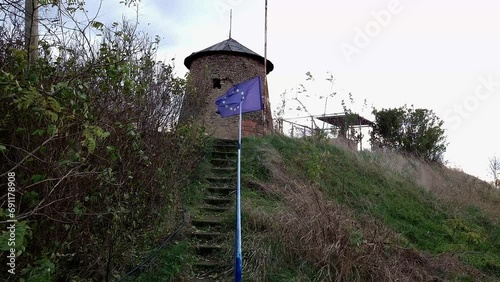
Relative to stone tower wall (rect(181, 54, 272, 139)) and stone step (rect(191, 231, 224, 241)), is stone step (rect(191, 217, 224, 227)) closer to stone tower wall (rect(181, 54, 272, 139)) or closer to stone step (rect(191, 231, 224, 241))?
stone step (rect(191, 231, 224, 241))

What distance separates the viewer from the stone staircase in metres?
4.98

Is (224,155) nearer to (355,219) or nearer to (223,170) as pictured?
(223,170)

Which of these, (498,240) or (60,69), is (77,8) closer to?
(60,69)

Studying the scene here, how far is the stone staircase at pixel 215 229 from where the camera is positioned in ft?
16.4

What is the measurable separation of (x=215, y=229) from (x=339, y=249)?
6.84ft

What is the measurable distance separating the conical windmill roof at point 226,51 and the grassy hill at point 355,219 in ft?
16.7

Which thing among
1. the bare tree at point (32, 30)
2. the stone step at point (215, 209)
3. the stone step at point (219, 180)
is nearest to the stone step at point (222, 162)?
the stone step at point (219, 180)

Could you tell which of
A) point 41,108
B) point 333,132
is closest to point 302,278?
point 41,108

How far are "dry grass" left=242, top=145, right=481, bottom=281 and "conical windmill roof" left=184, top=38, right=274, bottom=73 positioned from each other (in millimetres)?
10333

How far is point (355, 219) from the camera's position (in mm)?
6727

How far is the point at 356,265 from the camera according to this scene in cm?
489

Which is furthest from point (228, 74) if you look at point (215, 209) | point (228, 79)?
point (215, 209)

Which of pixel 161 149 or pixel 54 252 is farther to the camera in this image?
pixel 161 149

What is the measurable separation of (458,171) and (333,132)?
648 centimetres
